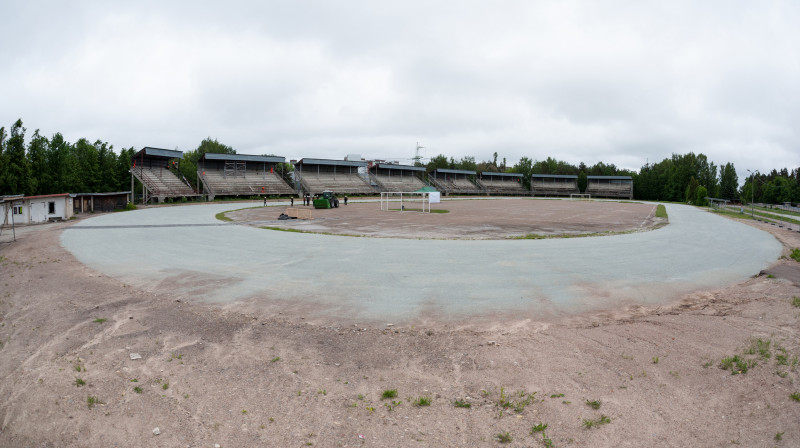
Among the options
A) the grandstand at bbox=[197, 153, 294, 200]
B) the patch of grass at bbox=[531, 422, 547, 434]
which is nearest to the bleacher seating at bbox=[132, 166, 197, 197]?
the grandstand at bbox=[197, 153, 294, 200]

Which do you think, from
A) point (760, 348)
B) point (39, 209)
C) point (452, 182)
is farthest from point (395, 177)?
point (760, 348)

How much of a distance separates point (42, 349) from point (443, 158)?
132 metres

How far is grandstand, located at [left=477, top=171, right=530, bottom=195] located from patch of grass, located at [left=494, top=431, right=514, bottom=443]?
102799 mm

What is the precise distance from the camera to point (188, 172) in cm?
8744

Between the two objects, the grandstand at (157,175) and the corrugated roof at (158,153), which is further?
the corrugated roof at (158,153)

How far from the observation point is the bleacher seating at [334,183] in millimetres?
74863

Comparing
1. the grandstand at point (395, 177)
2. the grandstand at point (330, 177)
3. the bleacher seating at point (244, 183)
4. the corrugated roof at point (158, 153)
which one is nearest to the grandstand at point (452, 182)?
the grandstand at point (395, 177)

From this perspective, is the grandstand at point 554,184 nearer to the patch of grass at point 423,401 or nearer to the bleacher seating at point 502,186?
the bleacher seating at point 502,186

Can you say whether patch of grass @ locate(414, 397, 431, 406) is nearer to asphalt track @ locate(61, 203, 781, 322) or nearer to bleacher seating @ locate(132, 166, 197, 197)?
asphalt track @ locate(61, 203, 781, 322)

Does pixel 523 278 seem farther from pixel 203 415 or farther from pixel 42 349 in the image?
pixel 42 349

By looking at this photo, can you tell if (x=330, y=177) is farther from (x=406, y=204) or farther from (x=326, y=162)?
(x=406, y=204)

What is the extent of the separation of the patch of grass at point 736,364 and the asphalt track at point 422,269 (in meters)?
2.79

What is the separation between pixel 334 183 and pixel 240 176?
17278mm

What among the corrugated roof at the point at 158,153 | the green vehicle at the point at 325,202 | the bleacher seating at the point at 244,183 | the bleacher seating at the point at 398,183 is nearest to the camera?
the green vehicle at the point at 325,202
